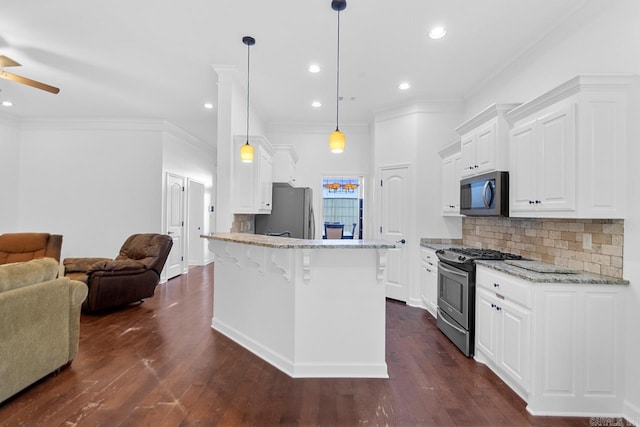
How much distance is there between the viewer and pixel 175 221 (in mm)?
6281

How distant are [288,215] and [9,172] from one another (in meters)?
5.10

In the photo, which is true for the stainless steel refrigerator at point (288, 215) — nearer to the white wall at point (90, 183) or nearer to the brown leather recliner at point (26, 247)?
the white wall at point (90, 183)

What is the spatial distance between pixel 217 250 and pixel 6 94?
4.26m

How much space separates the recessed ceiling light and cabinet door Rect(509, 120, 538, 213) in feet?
3.63

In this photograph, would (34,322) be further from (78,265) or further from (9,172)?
(9,172)

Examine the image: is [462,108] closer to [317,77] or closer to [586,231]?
[317,77]

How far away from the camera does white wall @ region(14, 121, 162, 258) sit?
5.71 meters

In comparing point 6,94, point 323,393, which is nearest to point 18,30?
point 6,94

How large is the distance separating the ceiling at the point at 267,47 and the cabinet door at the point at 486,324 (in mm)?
2382

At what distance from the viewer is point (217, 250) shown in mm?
3393

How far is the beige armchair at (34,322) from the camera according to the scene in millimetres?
2102

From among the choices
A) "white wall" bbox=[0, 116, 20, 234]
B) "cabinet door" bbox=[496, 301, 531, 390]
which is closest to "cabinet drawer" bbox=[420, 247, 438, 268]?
"cabinet door" bbox=[496, 301, 531, 390]

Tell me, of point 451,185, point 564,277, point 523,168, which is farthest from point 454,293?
point 451,185

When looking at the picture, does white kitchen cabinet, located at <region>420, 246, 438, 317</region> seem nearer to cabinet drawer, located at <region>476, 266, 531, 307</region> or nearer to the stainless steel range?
the stainless steel range
